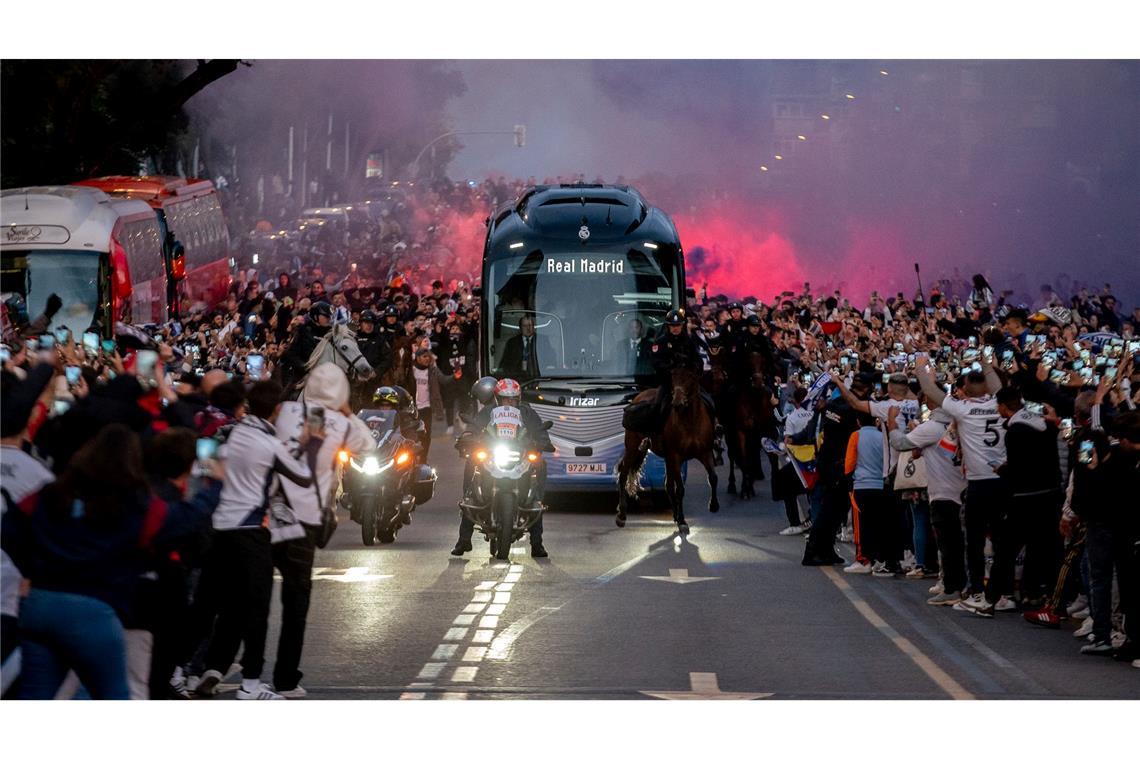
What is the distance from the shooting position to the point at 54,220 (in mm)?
31672

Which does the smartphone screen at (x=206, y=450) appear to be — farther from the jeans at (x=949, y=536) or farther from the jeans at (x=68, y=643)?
the jeans at (x=949, y=536)

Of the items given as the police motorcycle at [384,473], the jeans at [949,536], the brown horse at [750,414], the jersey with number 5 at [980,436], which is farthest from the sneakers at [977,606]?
the brown horse at [750,414]

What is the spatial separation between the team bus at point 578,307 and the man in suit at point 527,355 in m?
0.01

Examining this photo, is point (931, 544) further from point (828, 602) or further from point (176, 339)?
point (176, 339)

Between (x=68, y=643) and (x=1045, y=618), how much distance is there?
8.86 meters

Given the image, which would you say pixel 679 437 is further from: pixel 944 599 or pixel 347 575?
pixel 944 599

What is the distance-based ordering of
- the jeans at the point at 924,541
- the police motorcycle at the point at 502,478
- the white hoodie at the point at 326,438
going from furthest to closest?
the police motorcycle at the point at 502,478, the jeans at the point at 924,541, the white hoodie at the point at 326,438

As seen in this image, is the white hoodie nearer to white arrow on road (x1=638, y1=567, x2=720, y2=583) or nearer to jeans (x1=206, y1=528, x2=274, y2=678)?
jeans (x1=206, y1=528, x2=274, y2=678)

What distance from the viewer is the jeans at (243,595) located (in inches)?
415

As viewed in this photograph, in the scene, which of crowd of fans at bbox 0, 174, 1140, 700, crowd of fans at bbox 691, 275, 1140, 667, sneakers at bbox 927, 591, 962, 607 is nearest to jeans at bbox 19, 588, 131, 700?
crowd of fans at bbox 0, 174, 1140, 700

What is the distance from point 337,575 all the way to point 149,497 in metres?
9.18

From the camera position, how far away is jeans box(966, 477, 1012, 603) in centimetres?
1504

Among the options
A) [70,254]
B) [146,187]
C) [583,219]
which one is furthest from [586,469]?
[146,187]

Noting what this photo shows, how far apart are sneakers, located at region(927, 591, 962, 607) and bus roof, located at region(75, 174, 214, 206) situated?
1042 inches
